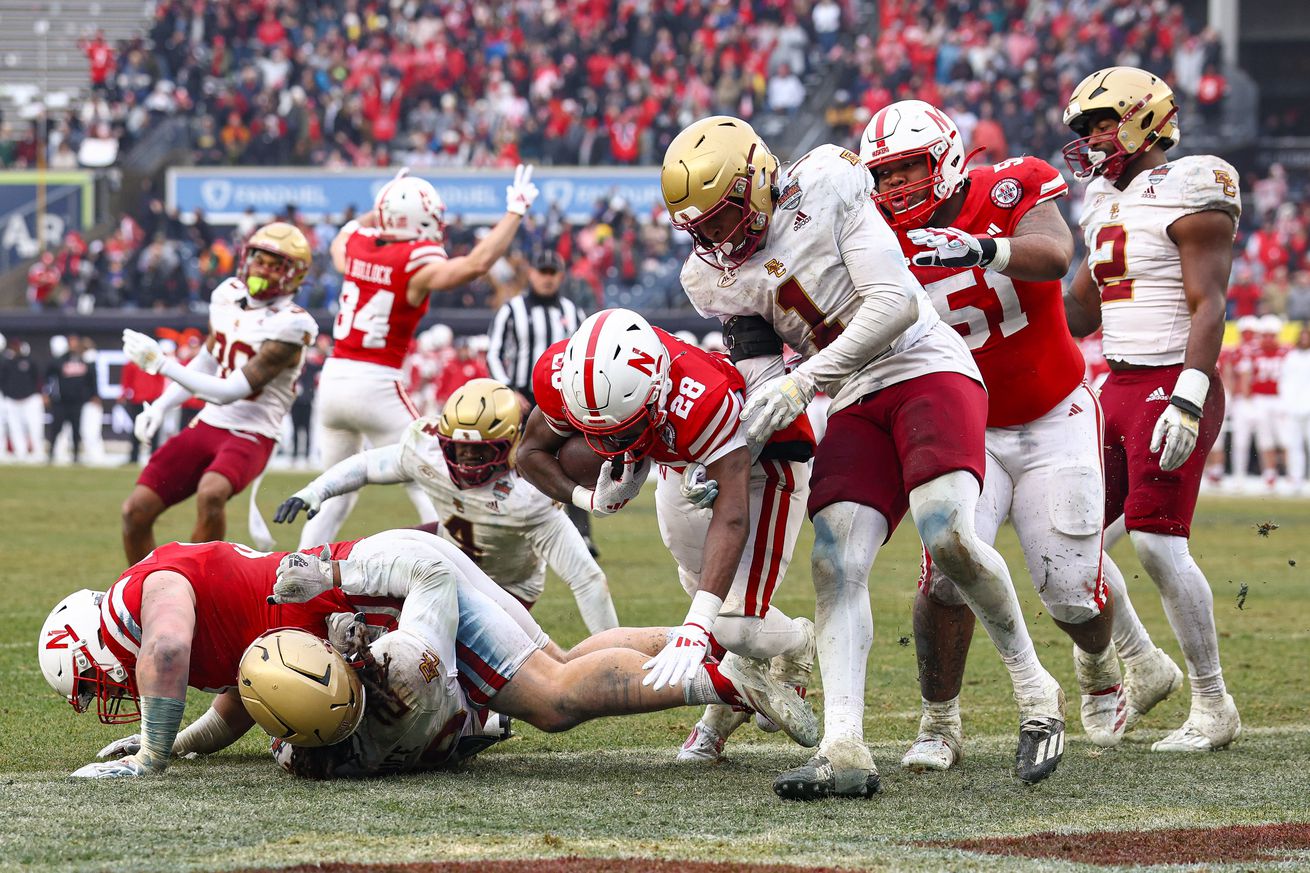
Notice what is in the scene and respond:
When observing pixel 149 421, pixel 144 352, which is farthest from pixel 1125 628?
pixel 149 421

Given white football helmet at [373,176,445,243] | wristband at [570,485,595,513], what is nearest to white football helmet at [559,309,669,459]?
wristband at [570,485,595,513]

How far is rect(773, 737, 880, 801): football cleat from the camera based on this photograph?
13.7 feet

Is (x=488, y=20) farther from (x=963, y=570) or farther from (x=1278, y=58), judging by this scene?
(x=963, y=570)

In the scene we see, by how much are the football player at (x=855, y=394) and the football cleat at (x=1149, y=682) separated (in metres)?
1.01

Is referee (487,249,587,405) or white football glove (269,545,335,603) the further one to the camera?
referee (487,249,587,405)

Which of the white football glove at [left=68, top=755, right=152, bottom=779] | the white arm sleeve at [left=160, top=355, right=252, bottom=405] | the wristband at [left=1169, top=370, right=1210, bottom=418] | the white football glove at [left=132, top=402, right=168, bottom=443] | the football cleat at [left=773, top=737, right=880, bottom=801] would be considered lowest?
the white football glove at [left=68, top=755, right=152, bottom=779]

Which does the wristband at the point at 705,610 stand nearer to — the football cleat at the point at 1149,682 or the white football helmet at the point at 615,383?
the white football helmet at the point at 615,383

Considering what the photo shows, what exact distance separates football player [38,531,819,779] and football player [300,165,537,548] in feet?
11.6

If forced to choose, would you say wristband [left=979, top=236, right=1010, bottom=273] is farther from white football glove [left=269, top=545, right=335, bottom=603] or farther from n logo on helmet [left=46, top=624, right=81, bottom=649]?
n logo on helmet [left=46, top=624, right=81, bottom=649]

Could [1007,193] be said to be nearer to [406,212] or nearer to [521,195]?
[521,195]

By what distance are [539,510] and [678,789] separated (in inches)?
69.0

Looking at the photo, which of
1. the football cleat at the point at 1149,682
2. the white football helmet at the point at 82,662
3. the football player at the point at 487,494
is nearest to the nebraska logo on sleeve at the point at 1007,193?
the football cleat at the point at 1149,682

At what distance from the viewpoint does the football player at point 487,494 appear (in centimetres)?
583

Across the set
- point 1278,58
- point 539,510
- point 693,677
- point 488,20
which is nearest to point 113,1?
point 488,20
